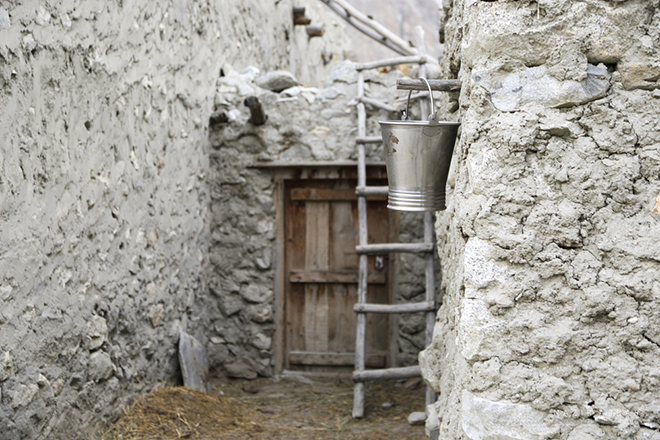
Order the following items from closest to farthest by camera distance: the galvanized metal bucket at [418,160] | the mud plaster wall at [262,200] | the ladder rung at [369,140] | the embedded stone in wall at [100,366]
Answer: the galvanized metal bucket at [418,160] < the embedded stone in wall at [100,366] < the ladder rung at [369,140] < the mud plaster wall at [262,200]

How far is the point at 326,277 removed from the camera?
4434 mm

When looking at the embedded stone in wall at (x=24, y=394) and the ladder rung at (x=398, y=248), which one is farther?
the ladder rung at (x=398, y=248)

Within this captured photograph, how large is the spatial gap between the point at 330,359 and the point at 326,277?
600mm

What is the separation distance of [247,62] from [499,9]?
3.88m

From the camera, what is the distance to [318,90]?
4301 mm

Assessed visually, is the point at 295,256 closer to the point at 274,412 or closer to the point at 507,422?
the point at 274,412

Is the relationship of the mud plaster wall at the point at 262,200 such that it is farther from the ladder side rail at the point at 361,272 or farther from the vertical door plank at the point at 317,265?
the vertical door plank at the point at 317,265

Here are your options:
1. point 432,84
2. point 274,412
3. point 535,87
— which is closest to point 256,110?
point 274,412

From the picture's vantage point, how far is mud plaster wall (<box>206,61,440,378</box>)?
4211 mm

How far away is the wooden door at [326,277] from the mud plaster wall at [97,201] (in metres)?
0.67

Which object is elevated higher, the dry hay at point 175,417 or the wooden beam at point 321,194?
the wooden beam at point 321,194

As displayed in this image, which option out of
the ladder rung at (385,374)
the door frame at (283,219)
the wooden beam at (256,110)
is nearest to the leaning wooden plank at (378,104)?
the door frame at (283,219)

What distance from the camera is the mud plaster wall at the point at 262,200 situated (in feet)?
13.8

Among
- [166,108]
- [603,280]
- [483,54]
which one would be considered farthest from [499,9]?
[166,108]
